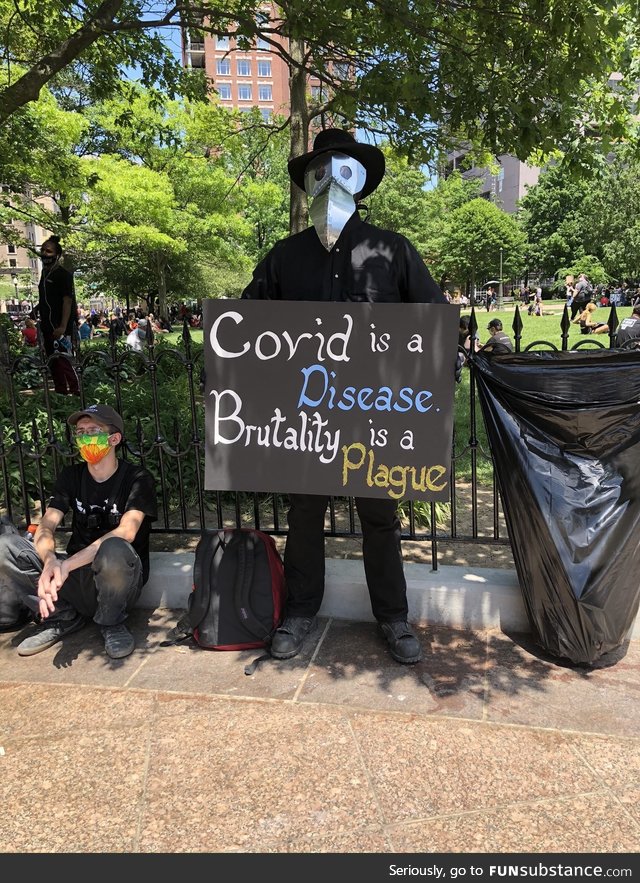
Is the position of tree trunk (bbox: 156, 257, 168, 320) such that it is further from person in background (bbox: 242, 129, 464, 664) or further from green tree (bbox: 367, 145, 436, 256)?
person in background (bbox: 242, 129, 464, 664)

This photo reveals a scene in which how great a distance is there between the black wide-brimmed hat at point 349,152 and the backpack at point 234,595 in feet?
6.17

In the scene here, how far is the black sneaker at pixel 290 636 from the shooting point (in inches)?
126

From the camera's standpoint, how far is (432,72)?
5215 mm

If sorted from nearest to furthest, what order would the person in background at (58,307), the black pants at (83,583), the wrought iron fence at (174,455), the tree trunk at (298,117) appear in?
the black pants at (83,583)
the wrought iron fence at (174,455)
the tree trunk at (298,117)
the person in background at (58,307)

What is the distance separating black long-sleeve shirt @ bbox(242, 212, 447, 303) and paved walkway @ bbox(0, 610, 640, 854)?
172 centimetres

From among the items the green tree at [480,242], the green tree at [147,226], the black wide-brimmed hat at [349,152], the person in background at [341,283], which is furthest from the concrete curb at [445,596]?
the green tree at [480,242]

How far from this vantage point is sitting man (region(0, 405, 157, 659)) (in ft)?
10.8

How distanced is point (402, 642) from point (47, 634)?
1.84 metres

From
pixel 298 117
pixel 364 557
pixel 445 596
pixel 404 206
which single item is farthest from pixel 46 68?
pixel 404 206

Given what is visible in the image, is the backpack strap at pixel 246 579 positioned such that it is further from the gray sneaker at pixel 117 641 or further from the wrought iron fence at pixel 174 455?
the gray sneaker at pixel 117 641

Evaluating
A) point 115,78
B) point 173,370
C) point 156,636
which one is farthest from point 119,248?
point 156,636

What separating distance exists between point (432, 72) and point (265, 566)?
416 cm

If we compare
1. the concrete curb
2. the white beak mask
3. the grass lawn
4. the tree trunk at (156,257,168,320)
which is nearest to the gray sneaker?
the concrete curb

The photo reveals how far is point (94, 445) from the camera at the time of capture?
3387 millimetres
